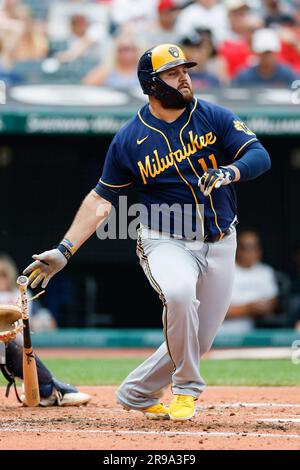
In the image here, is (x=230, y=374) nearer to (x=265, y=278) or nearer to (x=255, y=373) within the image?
(x=255, y=373)

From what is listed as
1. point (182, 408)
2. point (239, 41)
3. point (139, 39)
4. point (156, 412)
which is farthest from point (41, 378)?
point (239, 41)

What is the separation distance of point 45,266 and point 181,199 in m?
0.74

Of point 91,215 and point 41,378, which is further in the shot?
point 41,378

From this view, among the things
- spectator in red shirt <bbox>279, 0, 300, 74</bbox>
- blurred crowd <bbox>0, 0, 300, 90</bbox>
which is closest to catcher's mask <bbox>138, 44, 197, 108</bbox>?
blurred crowd <bbox>0, 0, 300, 90</bbox>

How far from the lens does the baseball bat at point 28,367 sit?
4.80m

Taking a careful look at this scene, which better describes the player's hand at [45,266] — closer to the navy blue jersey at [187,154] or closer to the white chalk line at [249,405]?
the navy blue jersey at [187,154]

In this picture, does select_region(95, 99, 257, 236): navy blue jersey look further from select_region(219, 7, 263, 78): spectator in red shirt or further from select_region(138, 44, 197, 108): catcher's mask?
select_region(219, 7, 263, 78): spectator in red shirt

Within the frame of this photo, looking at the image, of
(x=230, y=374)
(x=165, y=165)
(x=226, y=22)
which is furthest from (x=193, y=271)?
(x=226, y=22)

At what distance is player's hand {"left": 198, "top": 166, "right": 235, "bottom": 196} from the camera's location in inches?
164

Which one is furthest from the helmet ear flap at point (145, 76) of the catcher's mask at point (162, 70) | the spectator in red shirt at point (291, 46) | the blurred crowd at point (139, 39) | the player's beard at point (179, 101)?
the spectator in red shirt at point (291, 46)

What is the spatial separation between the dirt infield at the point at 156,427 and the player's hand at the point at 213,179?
41.6 inches

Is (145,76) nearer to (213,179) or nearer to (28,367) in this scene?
(213,179)

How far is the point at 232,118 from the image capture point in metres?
4.58

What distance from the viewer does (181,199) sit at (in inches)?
178
